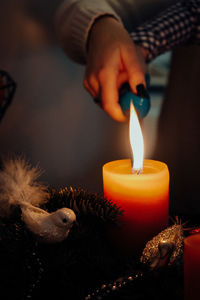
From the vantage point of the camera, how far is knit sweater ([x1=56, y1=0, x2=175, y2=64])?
81 centimetres

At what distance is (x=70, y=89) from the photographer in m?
1.35

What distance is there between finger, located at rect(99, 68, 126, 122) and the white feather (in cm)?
27

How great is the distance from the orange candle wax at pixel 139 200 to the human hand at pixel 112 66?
26 centimetres

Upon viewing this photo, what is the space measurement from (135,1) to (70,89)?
Result: 459 mm

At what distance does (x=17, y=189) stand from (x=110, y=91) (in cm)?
32

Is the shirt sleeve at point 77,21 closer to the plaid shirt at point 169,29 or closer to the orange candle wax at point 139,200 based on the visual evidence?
the plaid shirt at point 169,29

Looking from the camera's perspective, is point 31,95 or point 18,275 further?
point 31,95

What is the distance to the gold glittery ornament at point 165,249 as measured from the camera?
304 millimetres

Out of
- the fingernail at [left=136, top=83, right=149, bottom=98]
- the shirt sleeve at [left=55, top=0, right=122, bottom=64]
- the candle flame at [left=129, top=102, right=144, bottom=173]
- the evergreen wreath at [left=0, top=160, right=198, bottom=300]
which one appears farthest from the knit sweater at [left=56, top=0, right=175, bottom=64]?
the evergreen wreath at [left=0, top=160, right=198, bottom=300]

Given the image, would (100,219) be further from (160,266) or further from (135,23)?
(135,23)

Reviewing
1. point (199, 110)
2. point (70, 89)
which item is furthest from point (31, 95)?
point (199, 110)

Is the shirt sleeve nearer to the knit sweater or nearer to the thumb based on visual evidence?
the knit sweater

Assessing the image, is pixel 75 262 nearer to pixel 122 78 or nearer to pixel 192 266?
pixel 192 266

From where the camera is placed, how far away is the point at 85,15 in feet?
2.69
